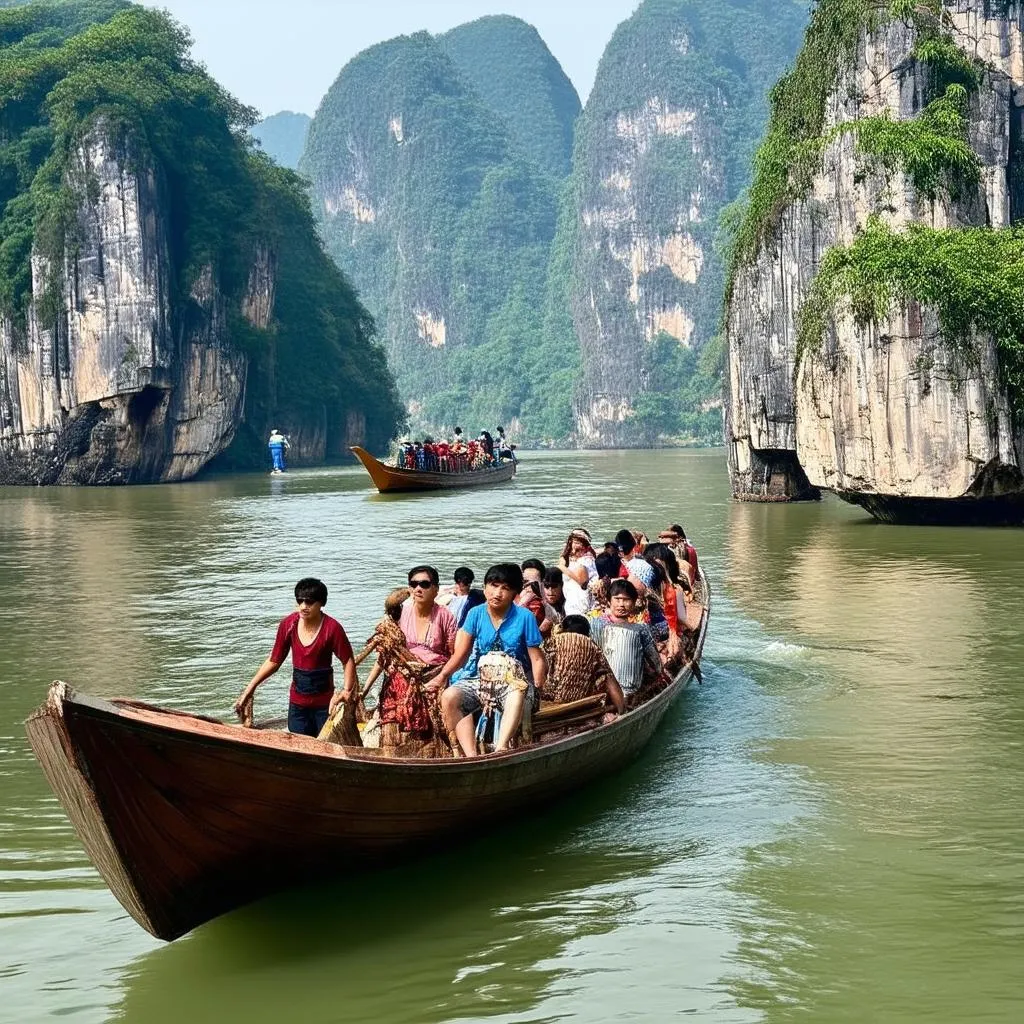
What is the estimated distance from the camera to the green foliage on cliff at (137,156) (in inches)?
1810

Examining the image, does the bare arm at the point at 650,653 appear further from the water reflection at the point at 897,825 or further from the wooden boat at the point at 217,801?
the wooden boat at the point at 217,801

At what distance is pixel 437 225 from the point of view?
14875cm

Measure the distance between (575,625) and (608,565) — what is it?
10.6ft

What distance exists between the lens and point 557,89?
19062cm

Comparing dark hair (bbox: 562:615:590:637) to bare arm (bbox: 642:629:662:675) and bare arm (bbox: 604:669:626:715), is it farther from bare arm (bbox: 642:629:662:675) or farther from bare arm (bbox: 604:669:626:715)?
bare arm (bbox: 642:629:662:675)

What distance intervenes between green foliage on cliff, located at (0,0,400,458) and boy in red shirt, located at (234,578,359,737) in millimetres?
41559

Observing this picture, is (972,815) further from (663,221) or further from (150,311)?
(663,221)

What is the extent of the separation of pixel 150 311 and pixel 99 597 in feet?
102

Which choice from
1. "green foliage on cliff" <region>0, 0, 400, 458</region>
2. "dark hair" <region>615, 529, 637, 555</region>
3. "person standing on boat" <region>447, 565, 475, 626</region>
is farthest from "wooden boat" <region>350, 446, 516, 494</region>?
"person standing on boat" <region>447, 565, 475, 626</region>

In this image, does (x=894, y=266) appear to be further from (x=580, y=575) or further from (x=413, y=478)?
Result: (x=413, y=478)

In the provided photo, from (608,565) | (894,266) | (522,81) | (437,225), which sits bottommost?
(608,565)

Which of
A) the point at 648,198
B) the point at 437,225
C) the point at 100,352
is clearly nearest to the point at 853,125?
the point at 100,352

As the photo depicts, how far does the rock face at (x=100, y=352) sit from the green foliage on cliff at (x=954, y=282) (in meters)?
29.1

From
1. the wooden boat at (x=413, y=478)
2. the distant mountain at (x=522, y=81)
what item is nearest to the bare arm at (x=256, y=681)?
the wooden boat at (x=413, y=478)
